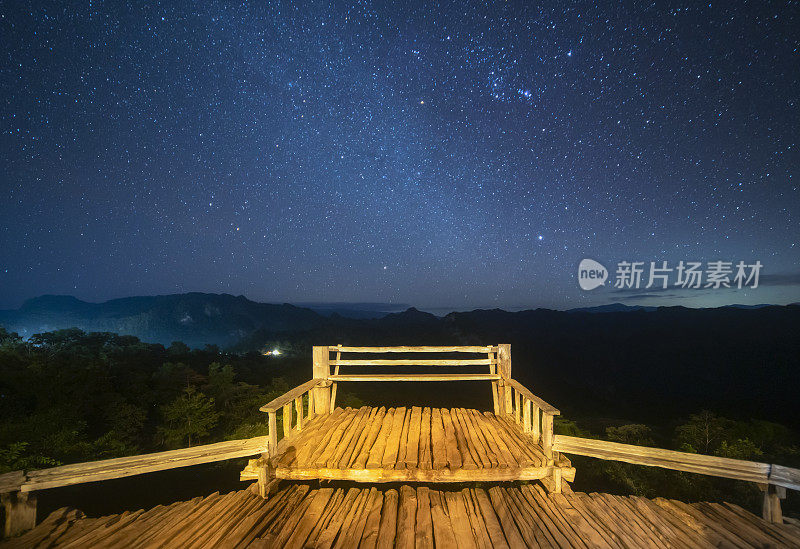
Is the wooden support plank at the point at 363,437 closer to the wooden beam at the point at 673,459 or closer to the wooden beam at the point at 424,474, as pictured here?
the wooden beam at the point at 424,474

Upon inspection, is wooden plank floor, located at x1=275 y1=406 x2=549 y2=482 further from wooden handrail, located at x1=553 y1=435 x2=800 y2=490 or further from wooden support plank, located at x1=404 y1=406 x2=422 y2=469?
wooden handrail, located at x1=553 y1=435 x2=800 y2=490

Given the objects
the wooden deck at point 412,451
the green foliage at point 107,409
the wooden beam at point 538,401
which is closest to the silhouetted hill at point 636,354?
the green foliage at point 107,409

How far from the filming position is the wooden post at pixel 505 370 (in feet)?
19.2

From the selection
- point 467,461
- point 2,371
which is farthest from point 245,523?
point 2,371

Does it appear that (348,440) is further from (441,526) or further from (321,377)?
(441,526)

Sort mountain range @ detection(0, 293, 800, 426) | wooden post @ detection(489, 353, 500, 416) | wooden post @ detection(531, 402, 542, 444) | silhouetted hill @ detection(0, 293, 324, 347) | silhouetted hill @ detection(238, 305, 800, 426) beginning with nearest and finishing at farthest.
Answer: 1. wooden post @ detection(531, 402, 542, 444)
2. wooden post @ detection(489, 353, 500, 416)
3. silhouetted hill @ detection(238, 305, 800, 426)
4. mountain range @ detection(0, 293, 800, 426)
5. silhouetted hill @ detection(0, 293, 324, 347)

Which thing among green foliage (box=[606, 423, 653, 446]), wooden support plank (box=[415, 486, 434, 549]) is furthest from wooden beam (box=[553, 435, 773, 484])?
green foliage (box=[606, 423, 653, 446])

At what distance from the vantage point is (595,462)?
16.5 m

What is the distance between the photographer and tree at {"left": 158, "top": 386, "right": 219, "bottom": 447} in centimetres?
1811

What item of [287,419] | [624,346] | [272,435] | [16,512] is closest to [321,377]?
[287,419]

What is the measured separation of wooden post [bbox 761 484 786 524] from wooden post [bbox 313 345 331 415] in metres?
5.81

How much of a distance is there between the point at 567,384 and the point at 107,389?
220ft

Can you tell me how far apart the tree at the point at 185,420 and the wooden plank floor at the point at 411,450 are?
58.4 ft

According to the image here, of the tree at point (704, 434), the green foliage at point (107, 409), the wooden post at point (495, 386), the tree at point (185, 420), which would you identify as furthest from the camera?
the tree at point (185, 420)
